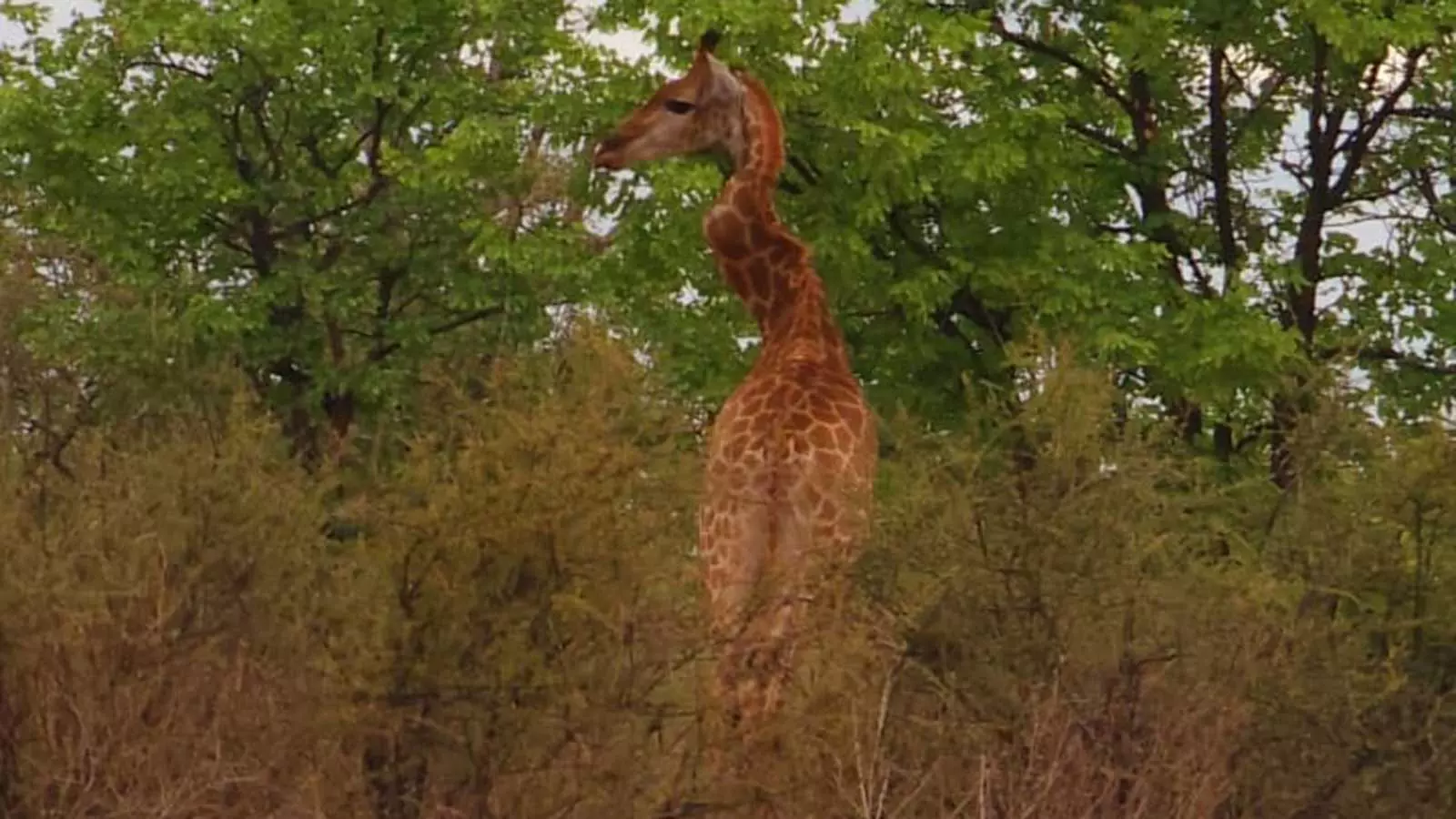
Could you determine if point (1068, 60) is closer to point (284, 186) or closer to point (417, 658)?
point (284, 186)

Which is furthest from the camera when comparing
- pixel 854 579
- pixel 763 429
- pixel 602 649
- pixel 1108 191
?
pixel 1108 191

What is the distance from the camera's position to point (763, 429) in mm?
10148

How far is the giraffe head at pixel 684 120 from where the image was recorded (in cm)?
1124

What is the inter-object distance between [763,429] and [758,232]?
144cm

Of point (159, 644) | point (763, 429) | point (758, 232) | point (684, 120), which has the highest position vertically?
point (684, 120)

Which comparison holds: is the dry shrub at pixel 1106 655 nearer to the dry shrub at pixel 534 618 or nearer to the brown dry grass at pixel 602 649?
the brown dry grass at pixel 602 649

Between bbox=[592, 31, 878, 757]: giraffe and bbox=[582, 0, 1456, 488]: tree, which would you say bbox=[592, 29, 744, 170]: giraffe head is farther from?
bbox=[582, 0, 1456, 488]: tree

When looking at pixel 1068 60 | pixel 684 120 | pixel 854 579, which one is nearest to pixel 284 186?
pixel 1068 60

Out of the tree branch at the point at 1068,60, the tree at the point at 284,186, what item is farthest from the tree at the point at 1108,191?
the tree at the point at 284,186

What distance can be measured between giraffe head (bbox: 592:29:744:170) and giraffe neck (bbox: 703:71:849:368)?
6cm

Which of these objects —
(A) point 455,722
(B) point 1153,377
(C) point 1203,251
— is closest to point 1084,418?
(A) point 455,722

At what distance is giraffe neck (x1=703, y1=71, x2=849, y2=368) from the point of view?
11.1 metres

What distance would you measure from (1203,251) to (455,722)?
14.2 meters

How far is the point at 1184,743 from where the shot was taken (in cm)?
747
